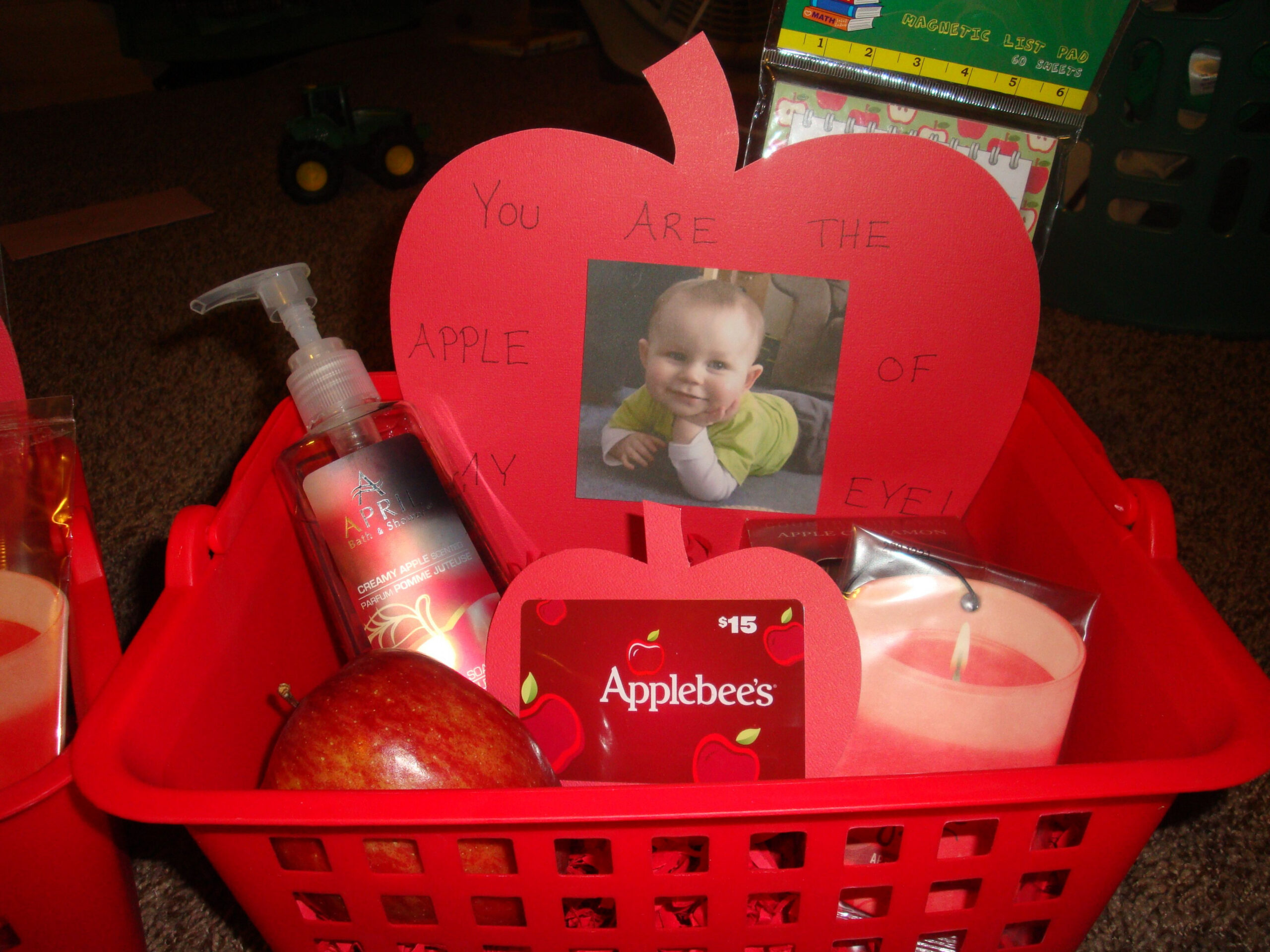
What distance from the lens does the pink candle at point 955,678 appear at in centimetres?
41

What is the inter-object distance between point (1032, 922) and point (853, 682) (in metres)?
0.13

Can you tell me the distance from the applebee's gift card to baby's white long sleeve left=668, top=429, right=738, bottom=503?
12 cm

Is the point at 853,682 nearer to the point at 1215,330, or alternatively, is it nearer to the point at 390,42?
the point at 1215,330

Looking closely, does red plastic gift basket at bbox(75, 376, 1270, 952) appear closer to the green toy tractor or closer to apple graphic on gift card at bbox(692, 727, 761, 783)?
apple graphic on gift card at bbox(692, 727, 761, 783)

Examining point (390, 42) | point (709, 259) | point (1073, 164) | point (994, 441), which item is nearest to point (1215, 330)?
point (1073, 164)

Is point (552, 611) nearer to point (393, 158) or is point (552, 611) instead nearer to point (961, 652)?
point (961, 652)

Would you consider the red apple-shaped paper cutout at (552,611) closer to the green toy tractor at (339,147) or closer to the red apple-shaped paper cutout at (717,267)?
the red apple-shaped paper cutout at (717,267)

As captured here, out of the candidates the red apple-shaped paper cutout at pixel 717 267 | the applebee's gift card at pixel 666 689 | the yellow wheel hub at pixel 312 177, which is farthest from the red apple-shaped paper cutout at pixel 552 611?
the yellow wheel hub at pixel 312 177

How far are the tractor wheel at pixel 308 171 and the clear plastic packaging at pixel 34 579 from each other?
847 millimetres

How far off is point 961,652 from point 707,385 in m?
0.22

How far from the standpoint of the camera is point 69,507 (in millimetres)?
471

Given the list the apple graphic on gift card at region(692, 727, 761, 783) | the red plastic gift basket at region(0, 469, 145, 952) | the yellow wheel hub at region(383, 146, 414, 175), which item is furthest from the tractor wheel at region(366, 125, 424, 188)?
the apple graphic on gift card at region(692, 727, 761, 783)

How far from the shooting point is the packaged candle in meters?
0.41

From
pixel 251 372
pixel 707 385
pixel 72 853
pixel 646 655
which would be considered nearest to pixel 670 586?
pixel 646 655
